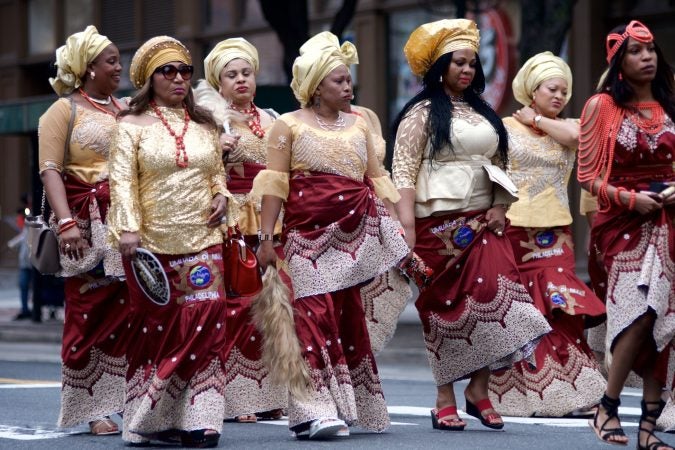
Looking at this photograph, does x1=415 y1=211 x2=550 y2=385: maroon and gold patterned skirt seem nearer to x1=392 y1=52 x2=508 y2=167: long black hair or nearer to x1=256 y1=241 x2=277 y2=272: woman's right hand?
x1=392 y1=52 x2=508 y2=167: long black hair

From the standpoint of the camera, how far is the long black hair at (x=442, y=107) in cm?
848

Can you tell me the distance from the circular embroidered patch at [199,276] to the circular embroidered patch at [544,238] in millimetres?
2776

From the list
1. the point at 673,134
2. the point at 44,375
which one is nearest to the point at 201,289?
the point at 673,134

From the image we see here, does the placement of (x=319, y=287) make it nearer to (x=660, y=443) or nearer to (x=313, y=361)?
(x=313, y=361)

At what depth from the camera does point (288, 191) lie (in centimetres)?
816

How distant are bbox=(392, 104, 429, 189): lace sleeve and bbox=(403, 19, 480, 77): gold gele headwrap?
289 mm

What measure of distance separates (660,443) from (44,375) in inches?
295

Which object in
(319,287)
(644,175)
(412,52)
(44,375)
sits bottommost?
(44,375)

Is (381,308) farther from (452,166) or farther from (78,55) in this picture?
(78,55)

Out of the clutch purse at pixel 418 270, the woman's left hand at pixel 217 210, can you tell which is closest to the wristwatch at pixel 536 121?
the clutch purse at pixel 418 270

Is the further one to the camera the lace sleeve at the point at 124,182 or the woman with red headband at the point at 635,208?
the lace sleeve at the point at 124,182

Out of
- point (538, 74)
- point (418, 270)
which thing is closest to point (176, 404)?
point (418, 270)

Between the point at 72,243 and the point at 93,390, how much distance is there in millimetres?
818

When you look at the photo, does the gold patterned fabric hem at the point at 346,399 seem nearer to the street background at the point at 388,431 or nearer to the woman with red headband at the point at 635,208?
the street background at the point at 388,431
